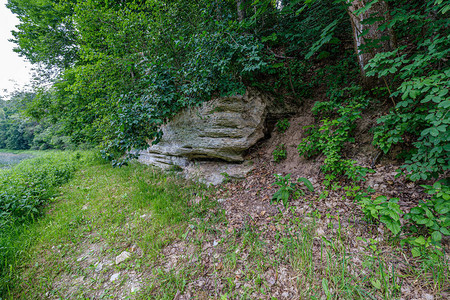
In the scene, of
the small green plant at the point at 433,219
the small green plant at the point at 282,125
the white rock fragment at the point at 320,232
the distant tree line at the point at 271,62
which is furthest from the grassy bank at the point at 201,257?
the small green plant at the point at 282,125

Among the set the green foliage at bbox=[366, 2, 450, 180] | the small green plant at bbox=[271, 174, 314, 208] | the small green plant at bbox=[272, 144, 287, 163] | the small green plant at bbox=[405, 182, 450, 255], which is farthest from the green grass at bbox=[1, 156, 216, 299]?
the green foliage at bbox=[366, 2, 450, 180]

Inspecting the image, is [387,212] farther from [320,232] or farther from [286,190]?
[286,190]

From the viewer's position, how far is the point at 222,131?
381cm

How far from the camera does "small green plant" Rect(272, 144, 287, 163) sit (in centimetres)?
358

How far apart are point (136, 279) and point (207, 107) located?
333 cm

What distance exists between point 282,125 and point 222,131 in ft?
4.96

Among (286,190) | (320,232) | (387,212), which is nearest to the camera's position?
(387,212)

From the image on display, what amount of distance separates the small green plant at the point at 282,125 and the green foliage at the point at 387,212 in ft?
7.62

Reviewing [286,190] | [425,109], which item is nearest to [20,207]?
[286,190]

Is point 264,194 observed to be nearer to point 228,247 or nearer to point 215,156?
point 228,247

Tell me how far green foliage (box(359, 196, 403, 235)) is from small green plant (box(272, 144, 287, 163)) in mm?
1738

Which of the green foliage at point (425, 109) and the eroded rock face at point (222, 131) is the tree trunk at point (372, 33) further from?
the eroded rock face at point (222, 131)

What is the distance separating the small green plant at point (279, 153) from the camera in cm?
358

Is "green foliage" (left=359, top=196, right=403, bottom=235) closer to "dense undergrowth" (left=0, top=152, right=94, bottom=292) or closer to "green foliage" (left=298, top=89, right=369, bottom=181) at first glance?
"green foliage" (left=298, top=89, right=369, bottom=181)
